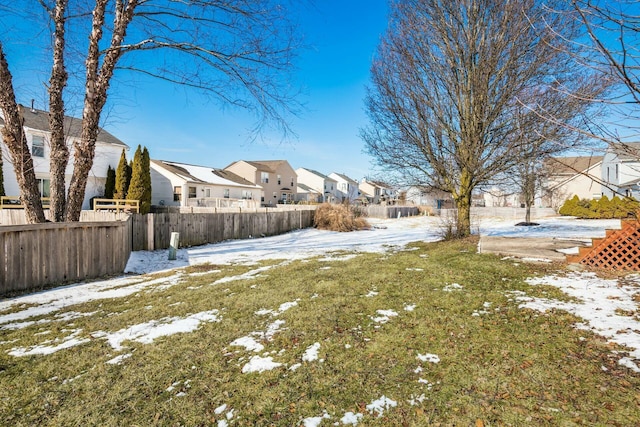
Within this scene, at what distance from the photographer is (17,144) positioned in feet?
20.6

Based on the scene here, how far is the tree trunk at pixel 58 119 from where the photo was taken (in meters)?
6.23

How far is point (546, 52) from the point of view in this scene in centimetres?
773

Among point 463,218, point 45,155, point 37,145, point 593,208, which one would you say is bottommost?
point 463,218

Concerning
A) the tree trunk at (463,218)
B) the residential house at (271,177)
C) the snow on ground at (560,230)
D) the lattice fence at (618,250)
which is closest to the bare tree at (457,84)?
the tree trunk at (463,218)

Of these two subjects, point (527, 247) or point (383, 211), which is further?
point (383, 211)

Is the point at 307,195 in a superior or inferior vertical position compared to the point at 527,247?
superior

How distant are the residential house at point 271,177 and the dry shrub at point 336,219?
2078cm

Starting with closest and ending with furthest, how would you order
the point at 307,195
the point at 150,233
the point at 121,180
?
the point at 150,233
the point at 121,180
the point at 307,195

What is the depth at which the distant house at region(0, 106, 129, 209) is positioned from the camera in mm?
18547

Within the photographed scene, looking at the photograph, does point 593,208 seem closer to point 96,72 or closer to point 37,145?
point 96,72

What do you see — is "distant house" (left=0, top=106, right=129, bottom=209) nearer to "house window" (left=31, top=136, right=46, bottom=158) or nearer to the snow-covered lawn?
"house window" (left=31, top=136, right=46, bottom=158)

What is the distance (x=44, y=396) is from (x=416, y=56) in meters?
10.7

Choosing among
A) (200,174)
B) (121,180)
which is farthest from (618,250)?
(200,174)

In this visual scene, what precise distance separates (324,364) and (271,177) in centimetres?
4152
